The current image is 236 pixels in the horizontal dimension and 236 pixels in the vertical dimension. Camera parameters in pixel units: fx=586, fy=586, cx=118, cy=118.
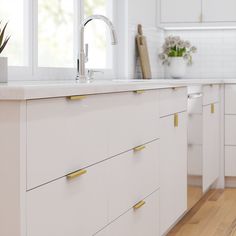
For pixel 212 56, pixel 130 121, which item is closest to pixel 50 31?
pixel 212 56

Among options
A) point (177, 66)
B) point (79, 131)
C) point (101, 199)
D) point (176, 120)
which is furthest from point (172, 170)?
point (177, 66)

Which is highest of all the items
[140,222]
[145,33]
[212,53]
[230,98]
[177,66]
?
[145,33]

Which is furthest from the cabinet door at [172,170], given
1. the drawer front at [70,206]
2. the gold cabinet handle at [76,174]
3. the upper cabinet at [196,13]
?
the upper cabinet at [196,13]

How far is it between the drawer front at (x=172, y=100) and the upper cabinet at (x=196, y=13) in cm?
169

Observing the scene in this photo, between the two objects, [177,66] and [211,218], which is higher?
[177,66]

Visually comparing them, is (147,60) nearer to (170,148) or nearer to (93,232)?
(170,148)

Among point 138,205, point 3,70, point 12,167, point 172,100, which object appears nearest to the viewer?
point 12,167

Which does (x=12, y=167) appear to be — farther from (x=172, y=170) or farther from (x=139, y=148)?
(x=172, y=170)

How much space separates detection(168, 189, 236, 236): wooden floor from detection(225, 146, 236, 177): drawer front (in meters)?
0.24

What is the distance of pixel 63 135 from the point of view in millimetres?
1835

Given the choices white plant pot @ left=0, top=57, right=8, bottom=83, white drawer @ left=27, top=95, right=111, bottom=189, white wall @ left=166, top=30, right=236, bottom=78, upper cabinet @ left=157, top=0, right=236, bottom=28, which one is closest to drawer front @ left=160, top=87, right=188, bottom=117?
white drawer @ left=27, top=95, right=111, bottom=189

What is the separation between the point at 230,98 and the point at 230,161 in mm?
519

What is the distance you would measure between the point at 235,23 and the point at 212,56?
447 mm

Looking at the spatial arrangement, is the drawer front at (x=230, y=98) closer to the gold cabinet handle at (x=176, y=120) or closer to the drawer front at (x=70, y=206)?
the gold cabinet handle at (x=176, y=120)
